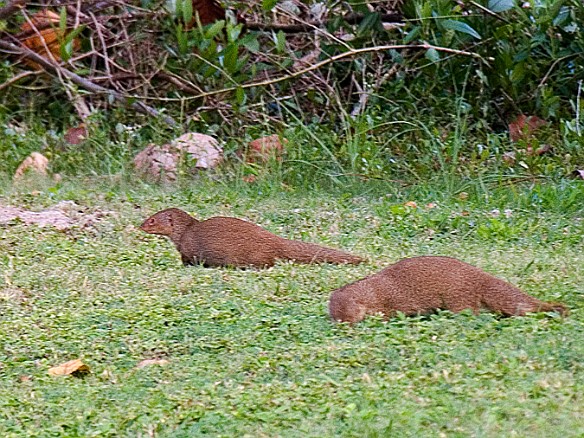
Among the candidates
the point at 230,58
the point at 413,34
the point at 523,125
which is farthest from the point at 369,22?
the point at 523,125

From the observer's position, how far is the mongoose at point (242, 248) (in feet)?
13.9

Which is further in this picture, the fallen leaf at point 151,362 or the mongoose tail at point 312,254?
the mongoose tail at point 312,254

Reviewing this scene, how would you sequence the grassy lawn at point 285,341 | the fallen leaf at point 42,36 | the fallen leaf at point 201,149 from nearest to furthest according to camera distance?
the grassy lawn at point 285,341 < the fallen leaf at point 201,149 < the fallen leaf at point 42,36

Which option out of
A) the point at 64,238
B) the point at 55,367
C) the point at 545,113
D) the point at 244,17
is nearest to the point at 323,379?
the point at 55,367

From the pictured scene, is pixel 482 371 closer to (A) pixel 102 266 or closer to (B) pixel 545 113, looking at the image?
(A) pixel 102 266

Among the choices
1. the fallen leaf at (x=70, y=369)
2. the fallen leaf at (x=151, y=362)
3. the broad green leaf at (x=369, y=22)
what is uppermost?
the broad green leaf at (x=369, y=22)

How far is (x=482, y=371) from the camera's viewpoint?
272cm

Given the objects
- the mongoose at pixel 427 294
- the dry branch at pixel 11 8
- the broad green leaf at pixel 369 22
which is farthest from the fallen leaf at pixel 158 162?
the mongoose at pixel 427 294

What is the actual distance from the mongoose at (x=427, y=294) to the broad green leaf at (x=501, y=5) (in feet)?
12.0

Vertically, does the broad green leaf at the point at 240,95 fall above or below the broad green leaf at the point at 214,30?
below

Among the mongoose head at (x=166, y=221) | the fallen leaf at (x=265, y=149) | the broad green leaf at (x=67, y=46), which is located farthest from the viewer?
the broad green leaf at (x=67, y=46)

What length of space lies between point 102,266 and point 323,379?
1.80 metres

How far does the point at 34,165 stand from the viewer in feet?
21.9

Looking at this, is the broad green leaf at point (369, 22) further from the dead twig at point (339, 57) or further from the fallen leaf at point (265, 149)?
the fallen leaf at point (265, 149)
